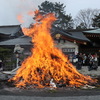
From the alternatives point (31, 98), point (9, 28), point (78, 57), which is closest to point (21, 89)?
point (31, 98)

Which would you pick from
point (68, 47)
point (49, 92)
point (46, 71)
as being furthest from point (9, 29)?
point (49, 92)

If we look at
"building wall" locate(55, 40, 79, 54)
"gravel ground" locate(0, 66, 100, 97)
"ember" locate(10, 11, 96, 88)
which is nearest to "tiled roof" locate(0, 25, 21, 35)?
"building wall" locate(55, 40, 79, 54)

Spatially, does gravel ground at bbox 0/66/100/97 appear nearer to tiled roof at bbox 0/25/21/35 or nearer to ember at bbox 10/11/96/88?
ember at bbox 10/11/96/88

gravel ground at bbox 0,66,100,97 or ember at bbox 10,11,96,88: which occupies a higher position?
ember at bbox 10,11,96,88

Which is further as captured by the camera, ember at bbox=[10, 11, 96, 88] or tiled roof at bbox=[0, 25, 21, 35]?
tiled roof at bbox=[0, 25, 21, 35]

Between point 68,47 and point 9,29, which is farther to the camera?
point 9,29

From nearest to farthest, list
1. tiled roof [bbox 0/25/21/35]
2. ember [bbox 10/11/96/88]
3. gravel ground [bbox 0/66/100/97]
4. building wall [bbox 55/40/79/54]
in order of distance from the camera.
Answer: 1. gravel ground [bbox 0/66/100/97]
2. ember [bbox 10/11/96/88]
3. building wall [bbox 55/40/79/54]
4. tiled roof [bbox 0/25/21/35]

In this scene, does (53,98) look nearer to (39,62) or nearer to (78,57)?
(39,62)

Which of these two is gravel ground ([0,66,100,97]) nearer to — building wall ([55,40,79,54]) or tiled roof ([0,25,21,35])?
building wall ([55,40,79,54])

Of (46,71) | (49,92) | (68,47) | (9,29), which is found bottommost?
(49,92)

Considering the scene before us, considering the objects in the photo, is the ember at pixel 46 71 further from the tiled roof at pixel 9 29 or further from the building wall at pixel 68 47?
the tiled roof at pixel 9 29

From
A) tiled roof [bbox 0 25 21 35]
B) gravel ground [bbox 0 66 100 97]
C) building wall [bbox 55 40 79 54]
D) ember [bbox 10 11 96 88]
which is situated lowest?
gravel ground [bbox 0 66 100 97]

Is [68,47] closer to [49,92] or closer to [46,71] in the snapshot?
[46,71]

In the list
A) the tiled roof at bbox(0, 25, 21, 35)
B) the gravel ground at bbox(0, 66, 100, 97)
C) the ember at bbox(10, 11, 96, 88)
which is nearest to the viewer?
the gravel ground at bbox(0, 66, 100, 97)
